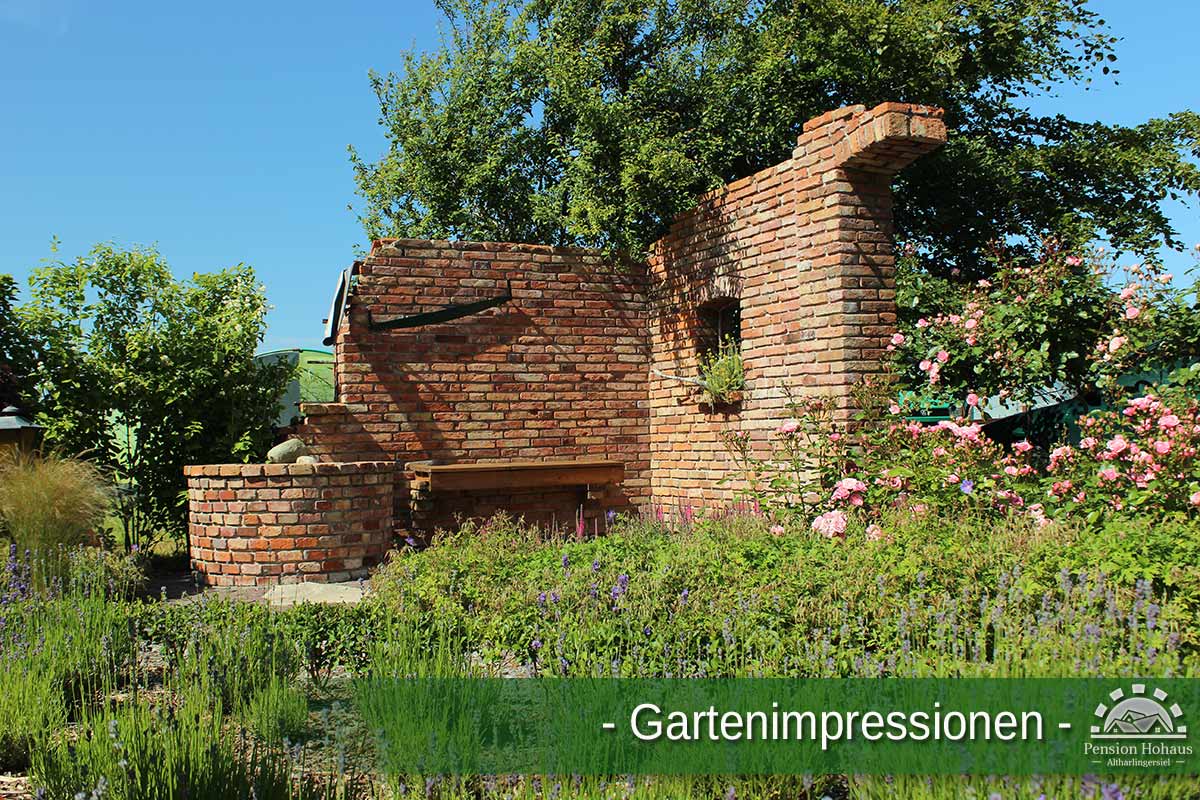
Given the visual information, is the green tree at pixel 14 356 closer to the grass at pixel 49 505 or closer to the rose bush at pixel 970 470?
the grass at pixel 49 505

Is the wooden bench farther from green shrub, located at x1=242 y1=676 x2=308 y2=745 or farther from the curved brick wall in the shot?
green shrub, located at x1=242 y1=676 x2=308 y2=745

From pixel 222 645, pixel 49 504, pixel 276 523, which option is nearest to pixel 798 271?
pixel 276 523

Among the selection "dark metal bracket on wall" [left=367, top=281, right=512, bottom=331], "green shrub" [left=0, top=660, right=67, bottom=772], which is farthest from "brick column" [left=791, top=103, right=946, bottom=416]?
"green shrub" [left=0, top=660, right=67, bottom=772]

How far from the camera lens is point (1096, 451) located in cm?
522

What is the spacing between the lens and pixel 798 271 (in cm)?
673

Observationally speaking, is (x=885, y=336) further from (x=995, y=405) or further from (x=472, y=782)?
(x=472, y=782)

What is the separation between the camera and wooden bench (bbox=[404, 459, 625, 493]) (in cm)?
759

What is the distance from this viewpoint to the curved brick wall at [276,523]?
656cm

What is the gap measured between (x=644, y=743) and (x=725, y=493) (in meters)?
5.08

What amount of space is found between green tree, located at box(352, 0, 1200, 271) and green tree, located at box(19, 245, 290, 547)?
350 centimetres

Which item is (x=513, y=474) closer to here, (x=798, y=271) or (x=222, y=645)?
(x=798, y=271)

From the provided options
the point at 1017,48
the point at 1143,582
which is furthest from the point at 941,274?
the point at 1143,582

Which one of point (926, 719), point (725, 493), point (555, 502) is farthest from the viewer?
point (555, 502)

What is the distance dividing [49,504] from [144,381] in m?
2.03
